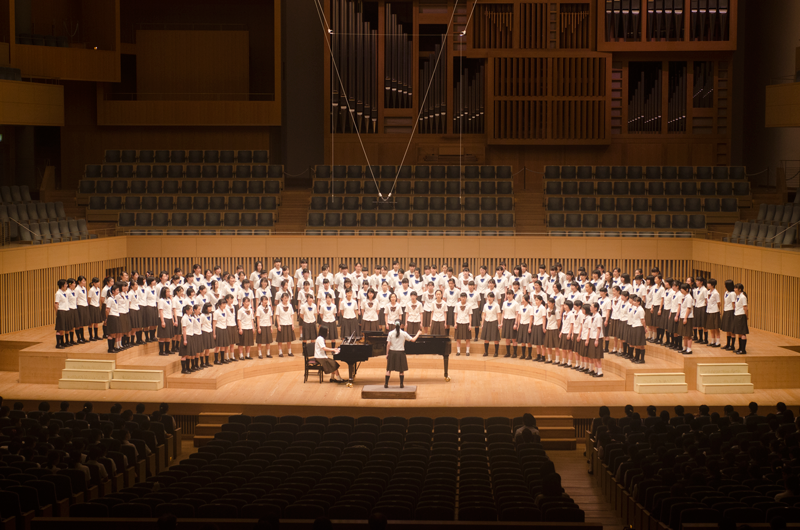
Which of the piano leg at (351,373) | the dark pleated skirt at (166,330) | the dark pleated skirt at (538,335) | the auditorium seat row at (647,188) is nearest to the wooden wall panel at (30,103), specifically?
the dark pleated skirt at (166,330)

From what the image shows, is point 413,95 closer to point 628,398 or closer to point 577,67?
point 577,67

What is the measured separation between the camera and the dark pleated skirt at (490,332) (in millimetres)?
13312

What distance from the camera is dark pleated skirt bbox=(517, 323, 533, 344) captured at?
13148mm

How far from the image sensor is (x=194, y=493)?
6230 millimetres

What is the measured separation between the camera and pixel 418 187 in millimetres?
17922

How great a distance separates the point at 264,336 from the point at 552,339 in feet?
14.9

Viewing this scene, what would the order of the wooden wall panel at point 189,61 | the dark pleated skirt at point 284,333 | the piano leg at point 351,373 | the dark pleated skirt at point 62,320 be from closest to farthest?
the piano leg at point 351,373
the dark pleated skirt at point 62,320
the dark pleated skirt at point 284,333
the wooden wall panel at point 189,61

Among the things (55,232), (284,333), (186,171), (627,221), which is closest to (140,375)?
(284,333)

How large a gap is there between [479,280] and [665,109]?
26.0ft

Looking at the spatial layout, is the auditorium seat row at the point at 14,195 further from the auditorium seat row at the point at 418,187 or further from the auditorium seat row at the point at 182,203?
the auditorium seat row at the point at 418,187

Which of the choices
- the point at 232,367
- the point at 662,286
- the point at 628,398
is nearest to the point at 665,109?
the point at 662,286

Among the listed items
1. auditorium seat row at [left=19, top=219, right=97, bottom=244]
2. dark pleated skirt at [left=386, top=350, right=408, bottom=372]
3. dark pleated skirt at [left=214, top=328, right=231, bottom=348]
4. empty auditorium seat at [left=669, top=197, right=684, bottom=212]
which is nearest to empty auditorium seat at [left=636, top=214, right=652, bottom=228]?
empty auditorium seat at [left=669, top=197, right=684, bottom=212]

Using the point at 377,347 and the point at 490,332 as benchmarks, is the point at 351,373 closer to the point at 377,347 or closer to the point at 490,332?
the point at 377,347

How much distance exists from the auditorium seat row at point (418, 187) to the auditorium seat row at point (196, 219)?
1.49 meters
